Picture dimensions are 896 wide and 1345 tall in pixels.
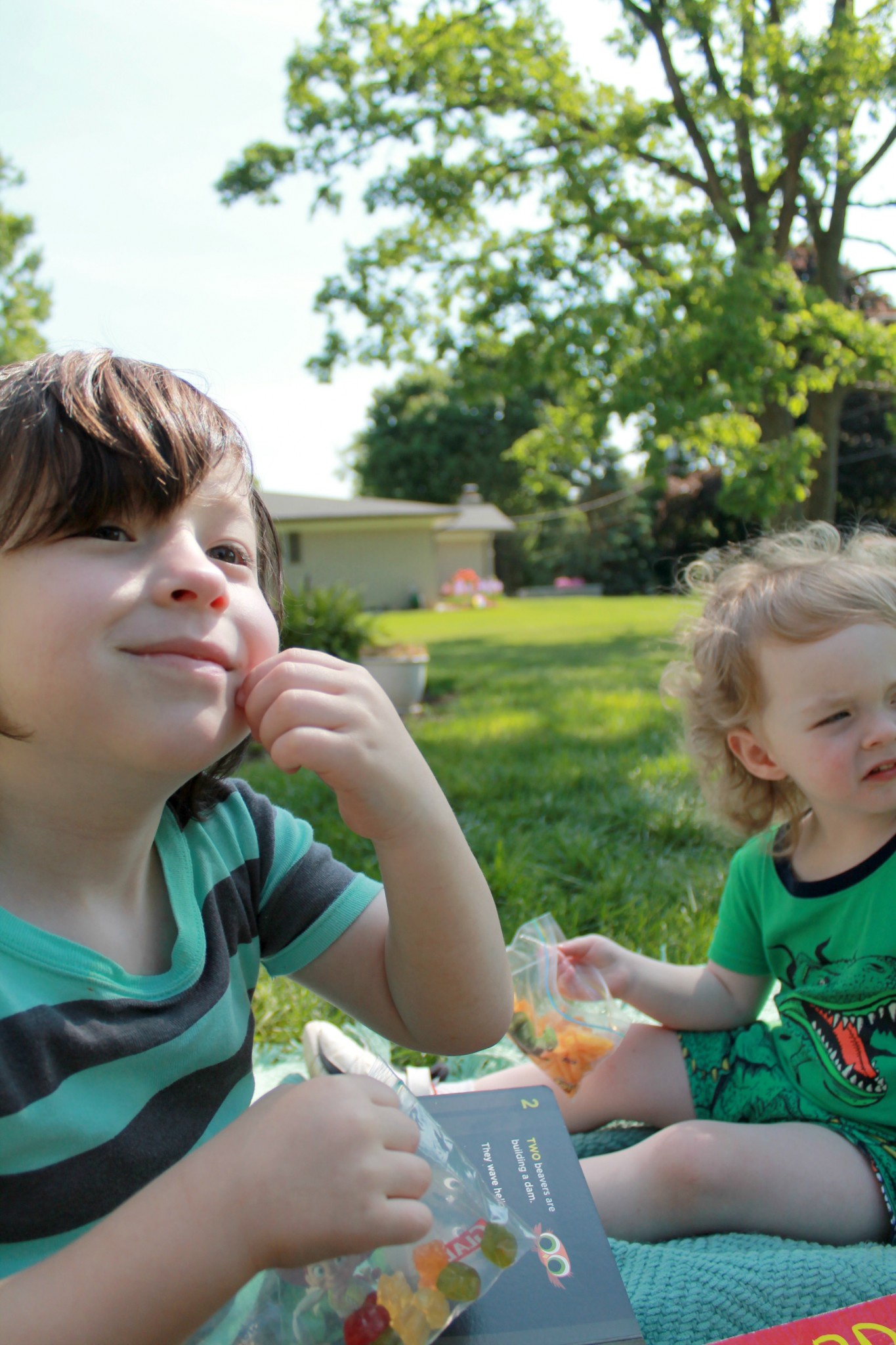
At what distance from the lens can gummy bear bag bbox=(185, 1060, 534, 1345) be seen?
0.93 m

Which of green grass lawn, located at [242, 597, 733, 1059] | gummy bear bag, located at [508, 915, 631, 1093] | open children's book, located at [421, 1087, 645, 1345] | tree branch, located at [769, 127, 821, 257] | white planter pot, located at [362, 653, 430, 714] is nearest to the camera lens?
open children's book, located at [421, 1087, 645, 1345]

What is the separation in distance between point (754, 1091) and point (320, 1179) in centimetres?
127

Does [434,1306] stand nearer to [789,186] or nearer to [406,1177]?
[406,1177]

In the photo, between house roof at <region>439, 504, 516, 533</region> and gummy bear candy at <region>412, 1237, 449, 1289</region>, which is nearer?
gummy bear candy at <region>412, 1237, 449, 1289</region>

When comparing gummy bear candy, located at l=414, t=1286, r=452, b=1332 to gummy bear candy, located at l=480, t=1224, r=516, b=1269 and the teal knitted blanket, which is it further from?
the teal knitted blanket

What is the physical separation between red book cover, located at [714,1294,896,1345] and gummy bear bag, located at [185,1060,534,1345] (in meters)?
0.28

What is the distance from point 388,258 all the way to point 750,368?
4941mm

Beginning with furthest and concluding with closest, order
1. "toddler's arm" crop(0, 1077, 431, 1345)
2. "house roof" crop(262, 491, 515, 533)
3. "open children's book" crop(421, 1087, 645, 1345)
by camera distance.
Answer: "house roof" crop(262, 491, 515, 533)
"open children's book" crop(421, 1087, 645, 1345)
"toddler's arm" crop(0, 1077, 431, 1345)

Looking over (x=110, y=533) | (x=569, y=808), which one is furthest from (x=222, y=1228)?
(x=569, y=808)

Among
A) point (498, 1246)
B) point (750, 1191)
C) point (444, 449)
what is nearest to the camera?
point (498, 1246)

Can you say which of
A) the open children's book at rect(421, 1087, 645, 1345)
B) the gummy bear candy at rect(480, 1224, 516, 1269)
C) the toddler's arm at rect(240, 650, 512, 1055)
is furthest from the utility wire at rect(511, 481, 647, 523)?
the gummy bear candy at rect(480, 1224, 516, 1269)

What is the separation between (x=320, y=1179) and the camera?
79 cm

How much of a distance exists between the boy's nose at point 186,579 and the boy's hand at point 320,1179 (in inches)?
18.6

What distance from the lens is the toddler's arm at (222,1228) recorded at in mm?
766
